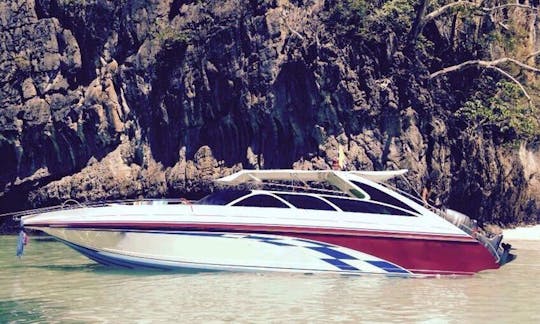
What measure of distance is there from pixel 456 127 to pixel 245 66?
7.99 m

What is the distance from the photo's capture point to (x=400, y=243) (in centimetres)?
1343

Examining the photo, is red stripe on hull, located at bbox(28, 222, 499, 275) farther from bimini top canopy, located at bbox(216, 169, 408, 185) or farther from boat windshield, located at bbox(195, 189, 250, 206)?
bimini top canopy, located at bbox(216, 169, 408, 185)

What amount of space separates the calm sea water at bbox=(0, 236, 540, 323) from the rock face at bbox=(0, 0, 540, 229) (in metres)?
9.62

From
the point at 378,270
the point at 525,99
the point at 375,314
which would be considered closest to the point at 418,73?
the point at 525,99

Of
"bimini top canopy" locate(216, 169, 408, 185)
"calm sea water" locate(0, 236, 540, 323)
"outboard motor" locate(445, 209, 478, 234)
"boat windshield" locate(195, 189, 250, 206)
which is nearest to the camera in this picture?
"calm sea water" locate(0, 236, 540, 323)

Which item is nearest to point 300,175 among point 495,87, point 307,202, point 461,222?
point 307,202

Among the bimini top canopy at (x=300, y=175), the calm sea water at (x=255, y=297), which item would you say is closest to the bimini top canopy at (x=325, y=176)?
the bimini top canopy at (x=300, y=175)

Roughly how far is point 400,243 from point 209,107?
46.1ft

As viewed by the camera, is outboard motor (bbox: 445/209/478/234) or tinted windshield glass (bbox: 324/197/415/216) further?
outboard motor (bbox: 445/209/478/234)

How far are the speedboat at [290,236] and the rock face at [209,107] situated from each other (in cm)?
910

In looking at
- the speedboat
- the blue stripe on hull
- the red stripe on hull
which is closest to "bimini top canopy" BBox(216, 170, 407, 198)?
the speedboat

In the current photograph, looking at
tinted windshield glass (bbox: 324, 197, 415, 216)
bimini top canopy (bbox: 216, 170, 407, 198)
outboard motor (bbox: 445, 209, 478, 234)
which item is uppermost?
bimini top canopy (bbox: 216, 170, 407, 198)

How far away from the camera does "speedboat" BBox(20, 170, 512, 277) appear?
13.3 meters

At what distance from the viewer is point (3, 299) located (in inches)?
434
